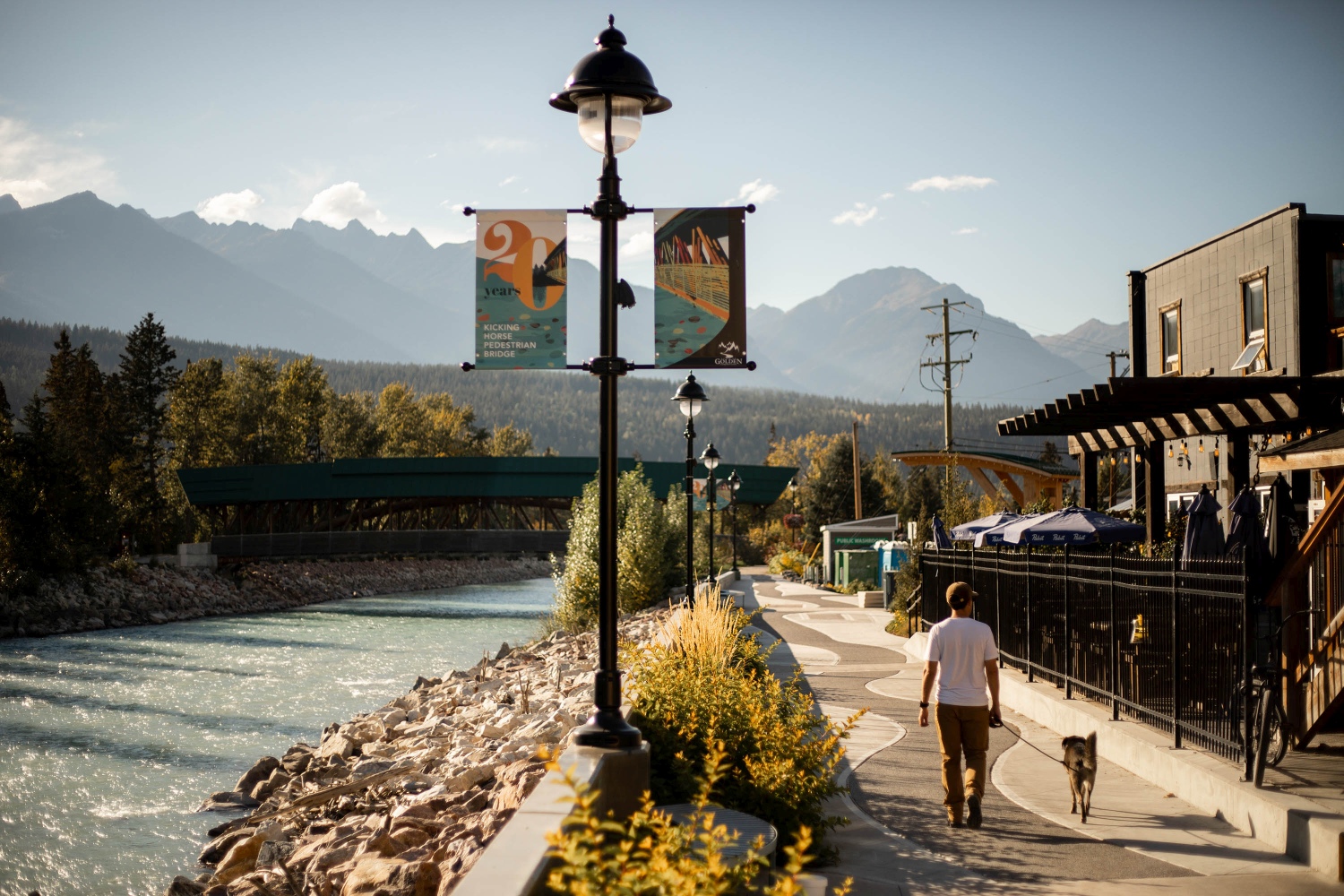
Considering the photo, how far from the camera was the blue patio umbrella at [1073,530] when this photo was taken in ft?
59.3

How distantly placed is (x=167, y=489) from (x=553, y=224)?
8363cm

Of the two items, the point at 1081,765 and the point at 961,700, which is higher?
the point at 961,700

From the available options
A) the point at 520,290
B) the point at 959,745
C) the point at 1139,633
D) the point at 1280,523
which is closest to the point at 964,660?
the point at 959,745

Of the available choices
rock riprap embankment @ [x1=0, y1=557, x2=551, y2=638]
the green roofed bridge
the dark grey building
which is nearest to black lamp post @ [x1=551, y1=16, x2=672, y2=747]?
the dark grey building

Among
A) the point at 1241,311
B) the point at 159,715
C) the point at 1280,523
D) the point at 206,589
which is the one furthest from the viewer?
the point at 206,589

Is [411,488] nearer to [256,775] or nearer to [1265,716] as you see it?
[256,775]

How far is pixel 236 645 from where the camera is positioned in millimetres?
40000

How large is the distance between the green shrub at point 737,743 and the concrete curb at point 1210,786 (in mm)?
2902

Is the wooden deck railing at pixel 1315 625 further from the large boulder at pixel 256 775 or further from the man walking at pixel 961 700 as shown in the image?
the large boulder at pixel 256 775

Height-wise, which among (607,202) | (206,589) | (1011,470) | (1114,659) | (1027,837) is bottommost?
(206,589)

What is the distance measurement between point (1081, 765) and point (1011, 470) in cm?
3955

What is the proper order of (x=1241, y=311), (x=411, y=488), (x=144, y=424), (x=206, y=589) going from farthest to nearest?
1. (x=144, y=424)
2. (x=411, y=488)
3. (x=206, y=589)
4. (x=1241, y=311)

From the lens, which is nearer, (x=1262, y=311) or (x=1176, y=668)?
(x=1176, y=668)

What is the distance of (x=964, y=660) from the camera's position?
8.87 meters
